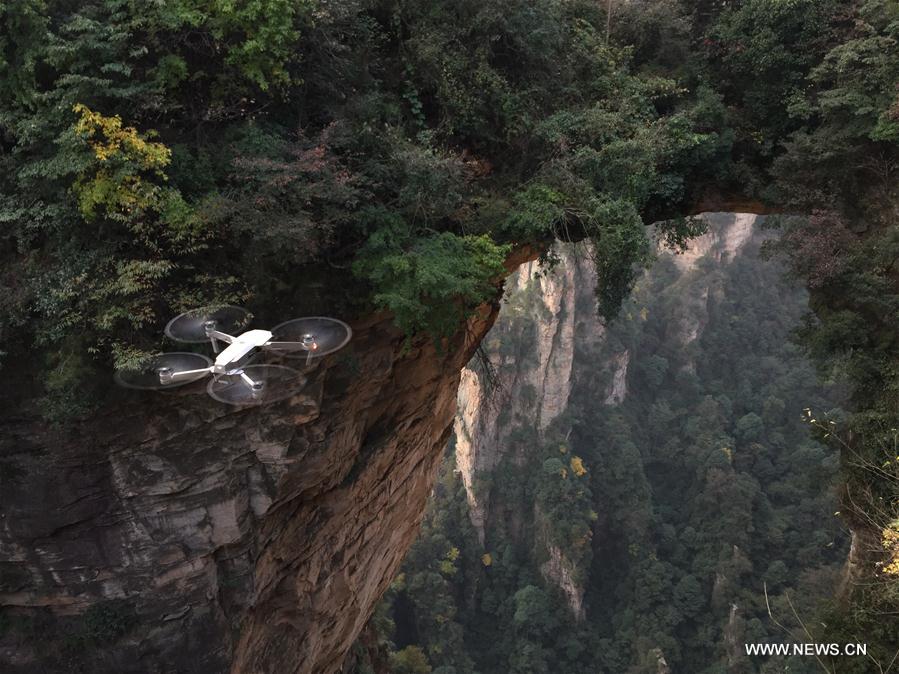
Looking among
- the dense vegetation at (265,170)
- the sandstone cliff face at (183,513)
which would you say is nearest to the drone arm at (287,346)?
the dense vegetation at (265,170)

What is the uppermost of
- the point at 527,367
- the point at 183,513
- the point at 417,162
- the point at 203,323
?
the point at 417,162

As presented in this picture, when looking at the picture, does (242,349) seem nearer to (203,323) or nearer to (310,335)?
→ (310,335)

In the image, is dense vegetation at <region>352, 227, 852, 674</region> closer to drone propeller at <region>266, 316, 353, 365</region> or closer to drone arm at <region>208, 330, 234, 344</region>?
drone propeller at <region>266, 316, 353, 365</region>

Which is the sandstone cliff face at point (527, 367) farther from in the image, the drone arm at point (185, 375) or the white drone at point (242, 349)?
the drone arm at point (185, 375)

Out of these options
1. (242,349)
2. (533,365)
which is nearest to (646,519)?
(533,365)

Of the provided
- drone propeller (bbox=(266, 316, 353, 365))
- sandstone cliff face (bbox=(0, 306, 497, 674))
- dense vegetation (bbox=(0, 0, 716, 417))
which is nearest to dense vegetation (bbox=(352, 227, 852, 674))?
sandstone cliff face (bbox=(0, 306, 497, 674))

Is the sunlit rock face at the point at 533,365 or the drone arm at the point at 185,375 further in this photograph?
the sunlit rock face at the point at 533,365

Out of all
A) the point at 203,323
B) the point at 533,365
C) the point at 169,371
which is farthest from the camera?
the point at 533,365

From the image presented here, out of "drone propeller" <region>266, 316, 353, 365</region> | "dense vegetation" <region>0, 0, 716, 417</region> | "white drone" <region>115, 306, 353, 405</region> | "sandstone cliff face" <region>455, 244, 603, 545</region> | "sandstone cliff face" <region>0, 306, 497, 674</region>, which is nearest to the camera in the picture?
"white drone" <region>115, 306, 353, 405</region>
